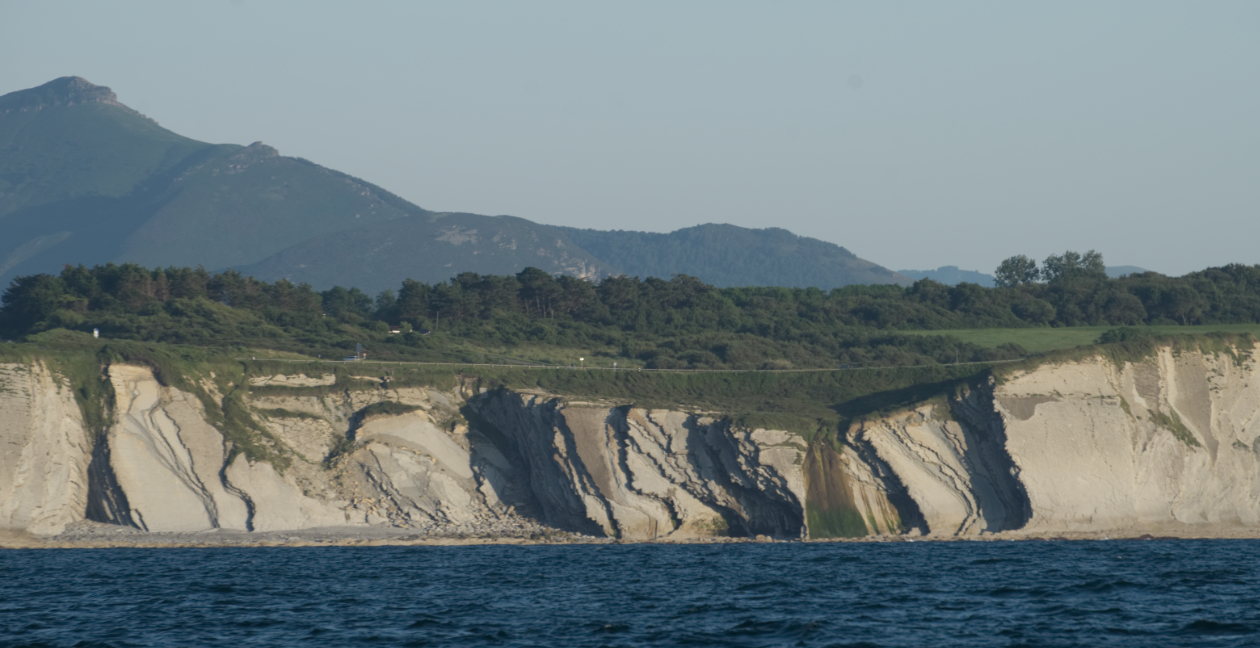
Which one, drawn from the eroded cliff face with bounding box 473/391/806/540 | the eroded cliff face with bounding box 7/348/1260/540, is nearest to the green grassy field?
the eroded cliff face with bounding box 7/348/1260/540

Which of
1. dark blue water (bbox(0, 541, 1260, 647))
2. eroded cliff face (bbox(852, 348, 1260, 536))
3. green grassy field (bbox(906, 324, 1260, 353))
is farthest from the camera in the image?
green grassy field (bbox(906, 324, 1260, 353))

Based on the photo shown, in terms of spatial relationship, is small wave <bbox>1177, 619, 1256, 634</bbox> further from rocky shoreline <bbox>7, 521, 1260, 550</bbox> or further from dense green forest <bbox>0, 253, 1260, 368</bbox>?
dense green forest <bbox>0, 253, 1260, 368</bbox>

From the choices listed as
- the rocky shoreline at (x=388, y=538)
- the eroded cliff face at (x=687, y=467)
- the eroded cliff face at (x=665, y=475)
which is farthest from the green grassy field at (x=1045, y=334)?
the eroded cliff face at (x=665, y=475)

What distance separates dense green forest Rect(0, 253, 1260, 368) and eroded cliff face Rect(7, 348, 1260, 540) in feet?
55.1

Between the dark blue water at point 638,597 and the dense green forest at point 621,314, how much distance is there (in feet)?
111

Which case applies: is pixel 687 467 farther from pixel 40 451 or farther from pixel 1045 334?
pixel 1045 334

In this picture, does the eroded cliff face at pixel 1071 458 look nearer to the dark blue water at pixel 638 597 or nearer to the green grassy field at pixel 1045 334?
the dark blue water at pixel 638 597

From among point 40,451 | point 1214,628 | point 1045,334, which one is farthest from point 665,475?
point 1045,334

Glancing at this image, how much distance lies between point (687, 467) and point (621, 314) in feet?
139

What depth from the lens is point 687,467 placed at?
62250 millimetres

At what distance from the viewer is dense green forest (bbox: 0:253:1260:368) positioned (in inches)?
3314

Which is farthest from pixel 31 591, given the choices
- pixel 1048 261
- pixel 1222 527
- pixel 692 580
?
pixel 1048 261

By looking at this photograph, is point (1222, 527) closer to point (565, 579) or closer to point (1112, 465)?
point (1112, 465)

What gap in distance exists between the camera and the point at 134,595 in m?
36.5
